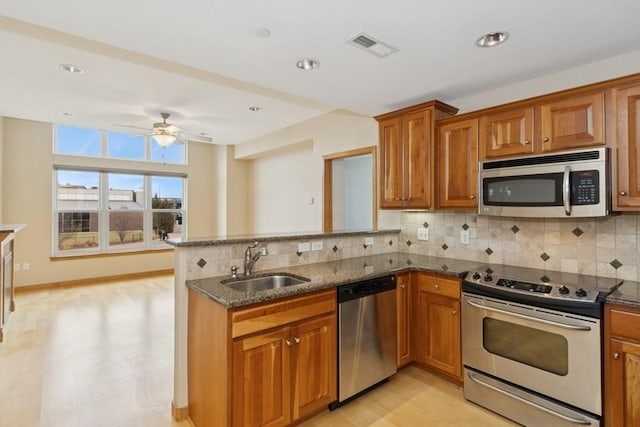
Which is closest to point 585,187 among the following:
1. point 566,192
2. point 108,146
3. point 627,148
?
point 566,192

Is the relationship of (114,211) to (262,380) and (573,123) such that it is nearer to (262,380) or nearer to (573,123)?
(262,380)

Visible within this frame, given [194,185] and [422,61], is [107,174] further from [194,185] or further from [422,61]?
[422,61]

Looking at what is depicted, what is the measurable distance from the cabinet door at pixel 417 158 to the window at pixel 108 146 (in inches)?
161

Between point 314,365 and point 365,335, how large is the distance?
497mm

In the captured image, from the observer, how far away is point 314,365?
7.13 ft

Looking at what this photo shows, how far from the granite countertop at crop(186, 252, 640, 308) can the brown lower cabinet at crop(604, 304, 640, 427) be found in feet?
0.32

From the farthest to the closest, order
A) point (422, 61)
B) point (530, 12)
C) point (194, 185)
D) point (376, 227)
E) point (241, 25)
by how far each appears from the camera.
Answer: point (194, 185) < point (376, 227) < point (422, 61) < point (241, 25) < point (530, 12)

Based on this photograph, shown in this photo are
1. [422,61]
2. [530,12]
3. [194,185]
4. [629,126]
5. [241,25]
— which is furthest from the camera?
[194,185]

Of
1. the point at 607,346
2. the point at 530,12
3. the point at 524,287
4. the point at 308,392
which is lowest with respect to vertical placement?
the point at 308,392

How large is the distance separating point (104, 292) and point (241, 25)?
536cm

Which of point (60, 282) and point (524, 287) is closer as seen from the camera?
point (524, 287)

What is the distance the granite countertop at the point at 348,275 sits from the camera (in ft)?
6.16

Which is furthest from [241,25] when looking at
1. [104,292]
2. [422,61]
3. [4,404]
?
[104,292]

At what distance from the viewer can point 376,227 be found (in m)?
4.00
